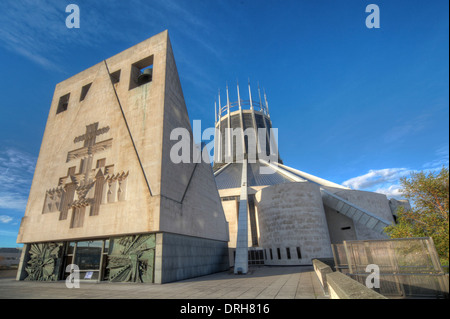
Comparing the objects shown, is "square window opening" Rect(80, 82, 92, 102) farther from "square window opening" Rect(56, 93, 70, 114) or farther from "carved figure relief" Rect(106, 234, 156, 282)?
"carved figure relief" Rect(106, 234, 156, 282)

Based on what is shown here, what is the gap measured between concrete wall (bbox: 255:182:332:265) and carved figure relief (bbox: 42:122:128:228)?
22.1 metres

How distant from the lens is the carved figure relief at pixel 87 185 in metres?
17.5

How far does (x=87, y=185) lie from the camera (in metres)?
18.8

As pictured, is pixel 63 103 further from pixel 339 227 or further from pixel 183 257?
pixel 339 227

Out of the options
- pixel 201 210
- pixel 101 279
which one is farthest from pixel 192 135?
pixel 101 279

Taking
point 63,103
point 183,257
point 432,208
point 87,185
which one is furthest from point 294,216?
point 63,103

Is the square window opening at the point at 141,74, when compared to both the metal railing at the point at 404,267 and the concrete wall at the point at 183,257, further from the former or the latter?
the metal railing at the point at 404,267

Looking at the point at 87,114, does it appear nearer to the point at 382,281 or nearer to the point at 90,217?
the point at 90,217

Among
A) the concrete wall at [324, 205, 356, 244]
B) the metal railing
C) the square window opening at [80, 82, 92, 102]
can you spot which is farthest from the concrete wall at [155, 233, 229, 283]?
the concrete wall at [324, 205, 356, 244]

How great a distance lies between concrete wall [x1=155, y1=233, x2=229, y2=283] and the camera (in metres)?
14.4

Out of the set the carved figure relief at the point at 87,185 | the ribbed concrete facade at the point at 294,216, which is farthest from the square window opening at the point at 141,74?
the ribbed concrete facade at the point at 294,216

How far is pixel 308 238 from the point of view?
96.1 ft

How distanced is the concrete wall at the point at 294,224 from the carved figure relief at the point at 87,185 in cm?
2213

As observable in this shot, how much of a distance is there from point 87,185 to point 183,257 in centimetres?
1022
